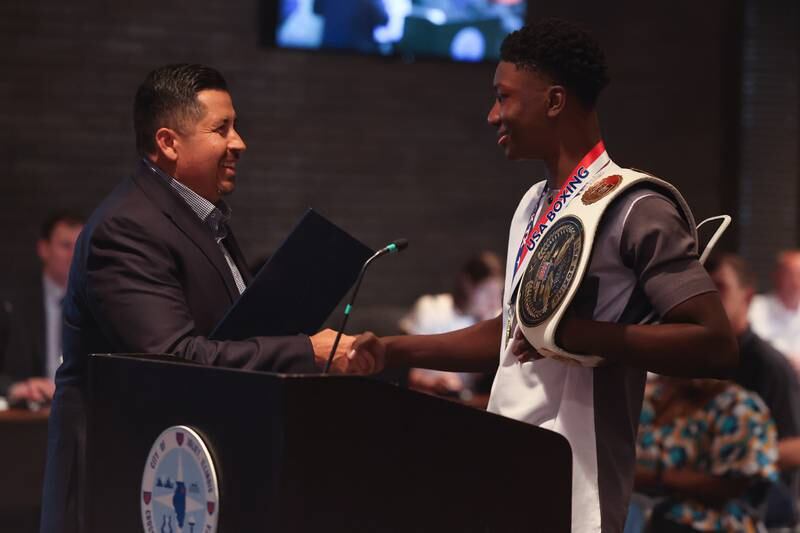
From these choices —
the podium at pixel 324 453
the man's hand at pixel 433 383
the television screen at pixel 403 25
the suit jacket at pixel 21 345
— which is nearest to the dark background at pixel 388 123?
the television screen at pixel 403 25

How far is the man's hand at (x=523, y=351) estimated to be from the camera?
1.93m

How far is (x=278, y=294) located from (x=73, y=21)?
15.5 ft

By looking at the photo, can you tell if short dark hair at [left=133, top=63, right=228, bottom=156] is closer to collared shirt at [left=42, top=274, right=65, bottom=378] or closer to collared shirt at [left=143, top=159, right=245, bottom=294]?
collared shirt at [left=143, top=159, right=245, bottom=294]

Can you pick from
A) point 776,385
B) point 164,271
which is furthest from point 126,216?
point 776,385

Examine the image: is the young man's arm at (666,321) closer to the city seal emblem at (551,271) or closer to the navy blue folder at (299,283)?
the city seal emblem at (551,271)

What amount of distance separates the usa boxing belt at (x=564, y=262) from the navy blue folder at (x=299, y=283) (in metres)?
0.30

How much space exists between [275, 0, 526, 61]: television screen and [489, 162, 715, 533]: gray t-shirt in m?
4.81

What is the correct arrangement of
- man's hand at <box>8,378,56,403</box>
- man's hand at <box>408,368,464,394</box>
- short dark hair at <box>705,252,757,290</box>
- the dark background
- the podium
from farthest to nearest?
1. the dark background
2. man's hand at <box>408,368,464,394</box>
3. short dark hair at <box>705,252,757,290</box>
4. man's hand at <box>8,378,56,403</box>
5. the podium

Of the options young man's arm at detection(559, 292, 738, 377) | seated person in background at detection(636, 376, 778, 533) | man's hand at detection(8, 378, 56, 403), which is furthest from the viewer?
man's hand at detection(8, 378, 56, 403)

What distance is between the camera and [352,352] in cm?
212

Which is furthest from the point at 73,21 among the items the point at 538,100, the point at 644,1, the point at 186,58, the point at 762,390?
the point at 538,100

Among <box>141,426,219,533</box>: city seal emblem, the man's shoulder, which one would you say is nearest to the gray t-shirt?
<box>141,426,219,533</box>: city seal emblem

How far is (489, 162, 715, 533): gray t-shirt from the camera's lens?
185cm

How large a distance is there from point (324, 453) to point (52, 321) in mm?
4085
